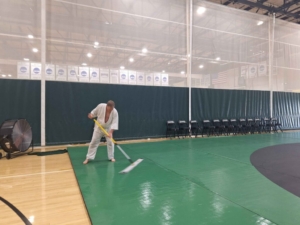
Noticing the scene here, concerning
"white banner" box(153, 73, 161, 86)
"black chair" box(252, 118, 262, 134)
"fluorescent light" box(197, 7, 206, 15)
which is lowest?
"black chair" box(252, 118, 262, 134)

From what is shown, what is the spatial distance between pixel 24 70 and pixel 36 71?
338mm

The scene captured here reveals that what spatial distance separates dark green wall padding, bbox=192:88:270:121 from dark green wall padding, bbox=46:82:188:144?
0.73m

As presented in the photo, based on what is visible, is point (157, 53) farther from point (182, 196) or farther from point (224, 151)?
point (182, 196)

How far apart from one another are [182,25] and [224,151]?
602cm

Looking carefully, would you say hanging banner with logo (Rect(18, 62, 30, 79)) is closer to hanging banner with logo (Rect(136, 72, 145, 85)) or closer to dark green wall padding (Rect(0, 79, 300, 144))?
dark green wall padding (Rect(0, 79, 300, 144))

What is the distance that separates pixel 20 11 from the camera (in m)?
6.36

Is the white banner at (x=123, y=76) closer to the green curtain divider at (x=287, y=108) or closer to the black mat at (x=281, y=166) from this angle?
the black mat at (x=281, y=166)

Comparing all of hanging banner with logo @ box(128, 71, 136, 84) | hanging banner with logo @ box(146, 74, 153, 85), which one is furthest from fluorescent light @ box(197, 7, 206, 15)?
hanging banner with logo @ box(128, 71, 136, 84)

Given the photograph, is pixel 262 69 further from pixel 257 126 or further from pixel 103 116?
pixel 103 116

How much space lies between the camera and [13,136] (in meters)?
4.62

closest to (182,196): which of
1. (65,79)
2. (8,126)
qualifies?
(8,126)

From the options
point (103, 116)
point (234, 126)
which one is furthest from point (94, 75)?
point (234, 126)

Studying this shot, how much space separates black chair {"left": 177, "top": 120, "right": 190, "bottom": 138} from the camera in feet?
27.5

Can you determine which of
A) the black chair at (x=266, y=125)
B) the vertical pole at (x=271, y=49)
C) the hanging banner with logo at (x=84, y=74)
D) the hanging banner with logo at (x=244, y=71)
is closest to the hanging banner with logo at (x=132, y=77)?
the hanging banner with logo at (x=84, y=74)
